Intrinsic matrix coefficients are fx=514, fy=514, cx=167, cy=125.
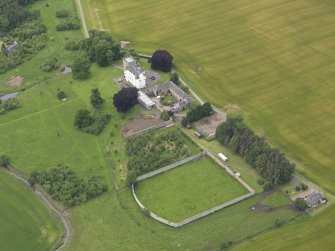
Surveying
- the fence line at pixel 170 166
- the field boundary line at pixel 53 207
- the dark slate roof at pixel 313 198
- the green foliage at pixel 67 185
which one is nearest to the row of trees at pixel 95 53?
the green foliage at pixel 67 185

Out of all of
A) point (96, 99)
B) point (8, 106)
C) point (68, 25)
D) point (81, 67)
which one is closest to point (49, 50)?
point (68, 25)

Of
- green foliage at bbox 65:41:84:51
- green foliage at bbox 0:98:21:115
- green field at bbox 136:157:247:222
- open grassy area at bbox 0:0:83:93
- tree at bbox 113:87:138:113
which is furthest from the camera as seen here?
green foliage at bbox 65:41:84:51

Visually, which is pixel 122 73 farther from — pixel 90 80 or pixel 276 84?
pixel 276 84

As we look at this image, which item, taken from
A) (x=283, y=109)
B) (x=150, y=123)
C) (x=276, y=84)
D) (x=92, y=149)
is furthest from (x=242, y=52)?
(x=92, y=149)

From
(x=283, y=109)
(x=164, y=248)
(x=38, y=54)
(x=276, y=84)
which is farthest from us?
(x=38, y=54)

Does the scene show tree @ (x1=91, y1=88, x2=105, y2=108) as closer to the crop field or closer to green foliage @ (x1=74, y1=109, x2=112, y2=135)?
green foliage @ (x1=74, y1=109, x2=112, y2=135)

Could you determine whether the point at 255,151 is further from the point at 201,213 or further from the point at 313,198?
the point at 201,213

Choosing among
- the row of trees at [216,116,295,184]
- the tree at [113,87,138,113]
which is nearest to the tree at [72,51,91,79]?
the tree at [113,87,138,113]
